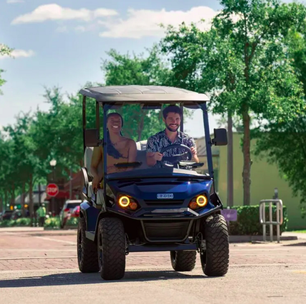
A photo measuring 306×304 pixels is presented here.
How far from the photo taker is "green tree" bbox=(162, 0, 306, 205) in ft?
107

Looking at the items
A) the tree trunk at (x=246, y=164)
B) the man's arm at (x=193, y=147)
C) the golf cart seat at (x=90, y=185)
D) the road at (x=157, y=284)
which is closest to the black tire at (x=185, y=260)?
the road at (x=157, y=284)

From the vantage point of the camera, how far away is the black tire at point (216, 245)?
→ 41.4ft

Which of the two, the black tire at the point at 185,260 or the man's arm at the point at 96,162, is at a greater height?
the man's arm at the point at 96,162

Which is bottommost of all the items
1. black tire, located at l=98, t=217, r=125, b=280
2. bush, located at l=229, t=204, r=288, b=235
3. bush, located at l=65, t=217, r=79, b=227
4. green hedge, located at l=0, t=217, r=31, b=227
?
green hedge, located at l=0, t=217, r=31, b=227

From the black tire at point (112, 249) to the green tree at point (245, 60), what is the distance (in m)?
20.3

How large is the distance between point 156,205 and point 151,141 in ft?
3.80

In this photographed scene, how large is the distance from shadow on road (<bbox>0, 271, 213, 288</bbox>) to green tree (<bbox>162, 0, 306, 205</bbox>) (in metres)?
18.8

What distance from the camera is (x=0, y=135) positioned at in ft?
290

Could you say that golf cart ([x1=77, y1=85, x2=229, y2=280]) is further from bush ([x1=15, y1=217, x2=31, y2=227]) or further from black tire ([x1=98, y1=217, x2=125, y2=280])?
bush ([x1=15, y1=217, x2=31, y2=227])

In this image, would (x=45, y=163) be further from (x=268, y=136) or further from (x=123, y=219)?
(x=123, y=219)

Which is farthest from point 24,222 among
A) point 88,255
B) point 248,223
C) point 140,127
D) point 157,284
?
point 157,284

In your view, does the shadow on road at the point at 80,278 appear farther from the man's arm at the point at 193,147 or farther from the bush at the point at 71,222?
the bush at the point at 71,222

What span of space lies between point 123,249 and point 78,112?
170 feet

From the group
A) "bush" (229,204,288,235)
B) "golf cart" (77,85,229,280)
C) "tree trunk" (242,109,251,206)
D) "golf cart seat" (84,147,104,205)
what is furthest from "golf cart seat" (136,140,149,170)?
"tree trunk" (242,109,251,206)
